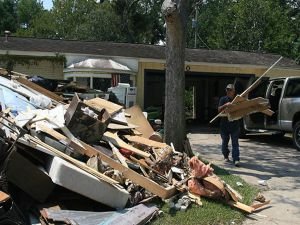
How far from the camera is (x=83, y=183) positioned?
650cm

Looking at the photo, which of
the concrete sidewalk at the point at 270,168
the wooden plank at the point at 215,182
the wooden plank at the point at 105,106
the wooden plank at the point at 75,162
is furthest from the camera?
the wooden plank at the point at 105,106

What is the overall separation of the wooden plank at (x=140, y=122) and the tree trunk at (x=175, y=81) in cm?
51

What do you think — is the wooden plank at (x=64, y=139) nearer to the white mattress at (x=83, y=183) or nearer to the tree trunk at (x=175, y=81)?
the white mattress at (x=83, y=183)

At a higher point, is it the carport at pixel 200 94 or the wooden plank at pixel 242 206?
the carport at pixel 200 94

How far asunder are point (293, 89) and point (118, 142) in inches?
294

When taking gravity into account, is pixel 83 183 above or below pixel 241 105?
below

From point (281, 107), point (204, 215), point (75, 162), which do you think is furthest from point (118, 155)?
point (281, 107)

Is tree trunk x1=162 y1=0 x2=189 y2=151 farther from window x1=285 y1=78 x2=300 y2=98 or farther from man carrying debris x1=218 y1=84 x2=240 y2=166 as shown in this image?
window x1=285 y1=78 x2=300 y2=98

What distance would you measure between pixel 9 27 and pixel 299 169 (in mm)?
54354

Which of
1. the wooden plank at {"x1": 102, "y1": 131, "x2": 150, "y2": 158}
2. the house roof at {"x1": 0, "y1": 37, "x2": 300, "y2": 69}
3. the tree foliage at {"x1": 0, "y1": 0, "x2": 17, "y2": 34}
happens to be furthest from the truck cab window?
the tree foliage at {"x1": 0, "y1": 0, "x2": 17, "y2": 34}

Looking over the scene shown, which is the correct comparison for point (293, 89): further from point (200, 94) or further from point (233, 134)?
point (200, 94)

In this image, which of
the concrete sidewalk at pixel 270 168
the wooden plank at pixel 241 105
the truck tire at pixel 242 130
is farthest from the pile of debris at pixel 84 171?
the truck tire at pixel 242 130

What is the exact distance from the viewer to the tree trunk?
32.8 ft

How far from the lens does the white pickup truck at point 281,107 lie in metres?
13.9
